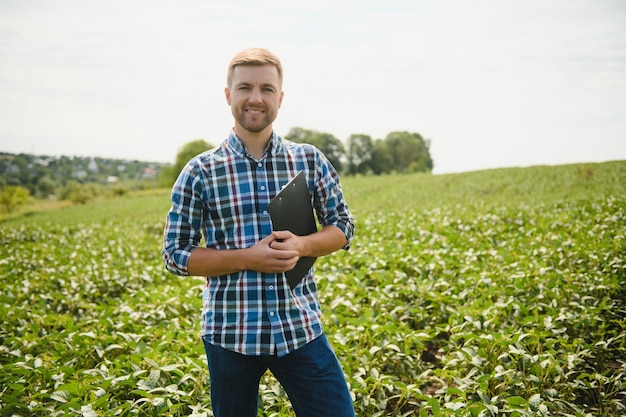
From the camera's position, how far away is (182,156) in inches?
2886

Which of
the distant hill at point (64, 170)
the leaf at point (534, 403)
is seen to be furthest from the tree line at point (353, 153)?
the leaf at point (534, 403)

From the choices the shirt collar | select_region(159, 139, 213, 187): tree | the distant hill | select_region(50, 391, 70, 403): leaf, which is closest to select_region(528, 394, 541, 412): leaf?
the shirt collar

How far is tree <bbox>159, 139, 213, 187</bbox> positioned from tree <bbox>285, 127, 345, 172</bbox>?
49.4ft

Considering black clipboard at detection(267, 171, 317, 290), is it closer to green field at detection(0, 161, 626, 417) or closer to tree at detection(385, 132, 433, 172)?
green field at detection(0, 161, 626, 417)

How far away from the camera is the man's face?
1709 millimetres

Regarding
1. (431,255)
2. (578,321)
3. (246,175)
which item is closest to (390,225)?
(431,255)

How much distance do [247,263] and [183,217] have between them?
0.34 m

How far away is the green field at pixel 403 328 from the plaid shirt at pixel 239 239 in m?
1.31

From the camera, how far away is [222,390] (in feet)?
5.65

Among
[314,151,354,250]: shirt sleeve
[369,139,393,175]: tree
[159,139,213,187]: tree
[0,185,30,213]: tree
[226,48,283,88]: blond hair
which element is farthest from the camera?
[369,139,393,175]: tree

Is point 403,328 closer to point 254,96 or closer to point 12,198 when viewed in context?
point 254,96

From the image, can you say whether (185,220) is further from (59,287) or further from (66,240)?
(66,240)

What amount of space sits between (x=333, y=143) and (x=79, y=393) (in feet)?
236

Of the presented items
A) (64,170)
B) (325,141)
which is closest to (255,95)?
(325,141)
